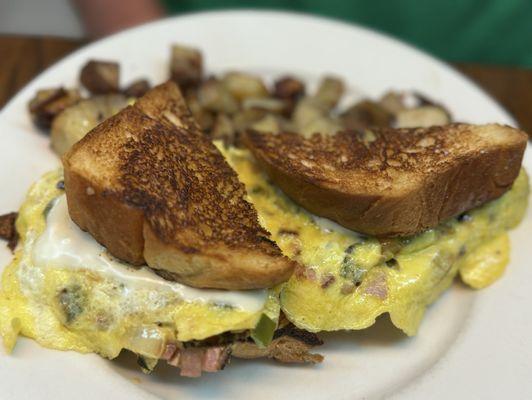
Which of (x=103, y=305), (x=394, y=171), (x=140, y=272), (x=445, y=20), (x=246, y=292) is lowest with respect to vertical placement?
(x=103, y=305)

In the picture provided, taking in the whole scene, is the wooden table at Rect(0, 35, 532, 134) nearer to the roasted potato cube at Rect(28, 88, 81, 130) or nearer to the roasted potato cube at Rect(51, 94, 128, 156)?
the roasted potato cube at Rect(28, 88, 81, 130)

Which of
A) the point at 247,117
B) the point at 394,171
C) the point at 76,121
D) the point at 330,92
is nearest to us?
the point at 394,171

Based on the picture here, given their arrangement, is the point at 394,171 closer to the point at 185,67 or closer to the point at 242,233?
the point at 242,233

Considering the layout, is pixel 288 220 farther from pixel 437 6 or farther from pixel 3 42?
pixel 437 6

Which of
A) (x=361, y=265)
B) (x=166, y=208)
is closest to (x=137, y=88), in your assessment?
(x=166, y=208)

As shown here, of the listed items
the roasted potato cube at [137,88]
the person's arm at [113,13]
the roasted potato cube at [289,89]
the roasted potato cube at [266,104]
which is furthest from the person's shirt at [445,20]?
the roasted potato cube at [137,88]

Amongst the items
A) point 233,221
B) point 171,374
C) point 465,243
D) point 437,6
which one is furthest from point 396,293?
point 437,6

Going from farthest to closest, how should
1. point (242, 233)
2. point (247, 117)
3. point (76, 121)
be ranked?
point (247, 117)
point (76, 121)
point (242, 233)
